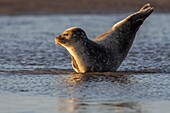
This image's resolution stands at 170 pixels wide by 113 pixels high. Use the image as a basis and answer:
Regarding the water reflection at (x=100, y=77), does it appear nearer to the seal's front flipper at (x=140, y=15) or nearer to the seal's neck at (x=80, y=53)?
the seal's neck at (x=80, y=53)

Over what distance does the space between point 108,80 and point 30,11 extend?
1641 cm

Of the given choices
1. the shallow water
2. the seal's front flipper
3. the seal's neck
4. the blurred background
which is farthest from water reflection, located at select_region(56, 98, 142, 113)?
the blurred background

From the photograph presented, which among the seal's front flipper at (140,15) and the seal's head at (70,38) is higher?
the seal's front flipper at (140,15)

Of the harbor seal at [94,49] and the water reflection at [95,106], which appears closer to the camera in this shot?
the water reflection at [95,106]

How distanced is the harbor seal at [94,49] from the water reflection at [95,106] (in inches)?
91.4

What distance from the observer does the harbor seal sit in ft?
34.4

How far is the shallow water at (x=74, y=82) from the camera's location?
25.5 feet

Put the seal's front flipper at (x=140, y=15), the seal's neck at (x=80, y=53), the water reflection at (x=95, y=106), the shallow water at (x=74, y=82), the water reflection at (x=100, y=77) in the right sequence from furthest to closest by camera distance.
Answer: the seal's front flipper at (x=140, y=15), the seal's neck at (x=80, y=53), the water reflection at (x=100, y=77), the shallow water at (x=74, y=82), the water reflection at (x=95, y=106)

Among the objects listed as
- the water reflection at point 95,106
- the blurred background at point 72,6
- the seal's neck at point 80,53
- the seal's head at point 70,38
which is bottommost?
the water reflection at point 95,106

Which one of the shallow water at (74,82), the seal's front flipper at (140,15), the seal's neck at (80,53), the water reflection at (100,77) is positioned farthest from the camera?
the seal's front flipper at (140,15)

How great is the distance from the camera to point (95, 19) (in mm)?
24609

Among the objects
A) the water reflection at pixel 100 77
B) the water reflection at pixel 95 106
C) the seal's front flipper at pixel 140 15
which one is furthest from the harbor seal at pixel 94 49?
the water reflection at pixel 95 106

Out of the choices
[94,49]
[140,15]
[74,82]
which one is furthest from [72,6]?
[74,82]

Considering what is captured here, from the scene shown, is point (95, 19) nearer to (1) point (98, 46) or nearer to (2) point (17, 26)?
(2) point (17, 26)
